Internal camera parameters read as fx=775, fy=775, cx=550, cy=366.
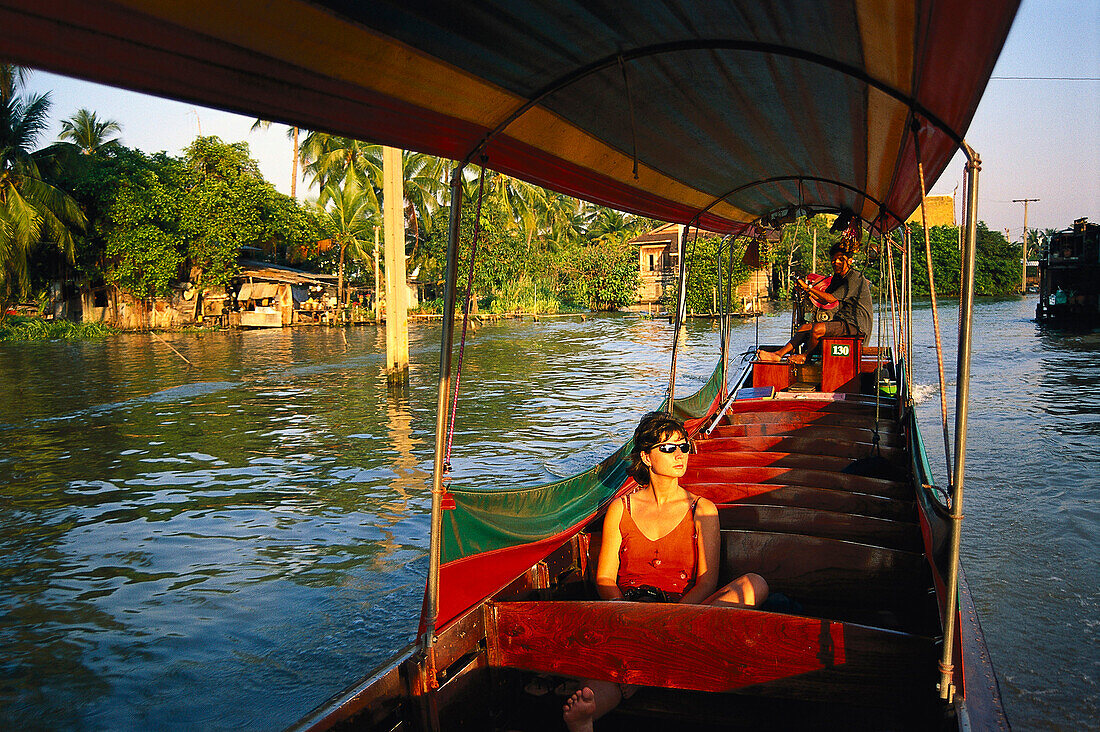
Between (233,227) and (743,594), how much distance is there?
35.4 meters

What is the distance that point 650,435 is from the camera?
3674 mm

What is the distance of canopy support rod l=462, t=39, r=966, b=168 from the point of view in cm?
289

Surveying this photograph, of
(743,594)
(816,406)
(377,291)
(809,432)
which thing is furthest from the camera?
(377,291)

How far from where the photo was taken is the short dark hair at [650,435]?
364 centimetres

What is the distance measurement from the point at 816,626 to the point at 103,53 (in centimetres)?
291

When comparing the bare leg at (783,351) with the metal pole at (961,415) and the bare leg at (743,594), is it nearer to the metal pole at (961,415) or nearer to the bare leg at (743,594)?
the bare leg at (743,594)

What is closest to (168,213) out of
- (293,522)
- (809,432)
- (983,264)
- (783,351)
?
(293,522)

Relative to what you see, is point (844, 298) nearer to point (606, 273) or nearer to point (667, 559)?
point (667, 559)

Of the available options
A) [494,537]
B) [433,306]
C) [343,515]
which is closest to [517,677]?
[494,537]

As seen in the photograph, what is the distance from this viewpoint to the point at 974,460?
35.8ft

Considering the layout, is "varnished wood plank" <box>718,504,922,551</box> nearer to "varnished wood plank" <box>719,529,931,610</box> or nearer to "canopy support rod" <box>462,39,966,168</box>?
"varnished wood plank" <box>719,529,931,610</box>

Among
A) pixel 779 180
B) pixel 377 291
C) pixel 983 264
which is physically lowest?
pixel 779 180

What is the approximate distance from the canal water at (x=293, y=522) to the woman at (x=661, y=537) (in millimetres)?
2301

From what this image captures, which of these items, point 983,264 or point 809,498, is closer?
point 809,498
